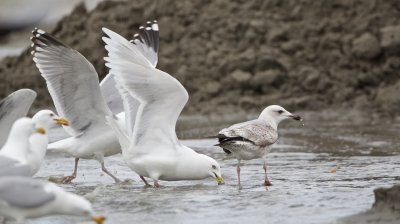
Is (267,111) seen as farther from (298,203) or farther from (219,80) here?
(219,80)

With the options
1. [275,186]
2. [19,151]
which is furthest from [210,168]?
[19,151]

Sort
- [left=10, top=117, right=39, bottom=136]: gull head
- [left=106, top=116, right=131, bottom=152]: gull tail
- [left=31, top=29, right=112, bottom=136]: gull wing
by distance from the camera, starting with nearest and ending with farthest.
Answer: [left=10, top=117, right=39, bottom=136]: gull head < [left=106, top=116, right=131, bottom=152]: gull tail < [left=31, top=29, right=112, bottom=136]: gull wing

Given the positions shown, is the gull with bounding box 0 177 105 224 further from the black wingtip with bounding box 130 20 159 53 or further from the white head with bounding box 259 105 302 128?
the black wingtip with bounding box 130 20 159 53

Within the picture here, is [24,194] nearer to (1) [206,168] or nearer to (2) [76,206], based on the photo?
(2) [76,206]

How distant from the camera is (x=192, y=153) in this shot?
32.0 feet

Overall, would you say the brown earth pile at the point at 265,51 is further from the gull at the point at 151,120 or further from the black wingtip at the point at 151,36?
the gull at the point at 151,120

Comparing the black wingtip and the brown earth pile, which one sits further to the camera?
the brown earth pile

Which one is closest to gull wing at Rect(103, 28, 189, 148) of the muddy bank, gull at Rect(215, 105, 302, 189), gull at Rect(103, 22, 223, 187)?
gull at Rect(103, 22, 223, 187)

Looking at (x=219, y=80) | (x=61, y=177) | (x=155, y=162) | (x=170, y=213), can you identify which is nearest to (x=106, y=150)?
(x=61, y=177)

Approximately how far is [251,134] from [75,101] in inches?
82.2

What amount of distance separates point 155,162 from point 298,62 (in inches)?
292

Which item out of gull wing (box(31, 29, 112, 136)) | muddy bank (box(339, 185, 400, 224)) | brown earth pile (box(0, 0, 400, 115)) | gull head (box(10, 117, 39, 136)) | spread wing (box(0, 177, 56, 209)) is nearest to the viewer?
spread wing (box(0, 177, 56, 209))

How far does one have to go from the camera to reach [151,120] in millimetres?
9562

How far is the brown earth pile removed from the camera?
53.3ft
